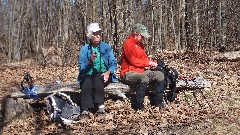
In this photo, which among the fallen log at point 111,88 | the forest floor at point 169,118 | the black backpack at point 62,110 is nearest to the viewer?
the forest floor at point 169,118

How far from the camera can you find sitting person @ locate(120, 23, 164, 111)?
7594 mm

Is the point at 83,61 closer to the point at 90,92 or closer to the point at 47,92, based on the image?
the point at 90,92

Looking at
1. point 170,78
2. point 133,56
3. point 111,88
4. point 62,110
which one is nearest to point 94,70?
point 111,88

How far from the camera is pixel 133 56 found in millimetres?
7688

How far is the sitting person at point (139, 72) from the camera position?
7594 millimetres

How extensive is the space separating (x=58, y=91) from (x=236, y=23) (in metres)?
20.9

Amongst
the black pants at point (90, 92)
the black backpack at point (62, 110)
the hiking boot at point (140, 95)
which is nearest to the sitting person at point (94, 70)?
the black pants at point (90, 92)

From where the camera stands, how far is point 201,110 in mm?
7586

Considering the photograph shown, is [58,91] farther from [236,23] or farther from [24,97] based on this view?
[236,23]

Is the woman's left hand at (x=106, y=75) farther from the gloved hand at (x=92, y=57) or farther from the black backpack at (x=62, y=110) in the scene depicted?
the black backpack at (x=62, y=110)

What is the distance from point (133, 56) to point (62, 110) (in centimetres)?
175

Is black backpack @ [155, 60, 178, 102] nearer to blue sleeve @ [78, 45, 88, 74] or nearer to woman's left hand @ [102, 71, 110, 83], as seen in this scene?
woman's left hand @ [102, 71, 110, 83]

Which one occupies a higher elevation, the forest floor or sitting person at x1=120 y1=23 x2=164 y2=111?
sitting person at x1=120 y1=23 x2=164 y2=111

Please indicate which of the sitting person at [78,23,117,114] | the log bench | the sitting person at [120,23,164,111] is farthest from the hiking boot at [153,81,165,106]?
the sitting person at [78,23,117,114]
